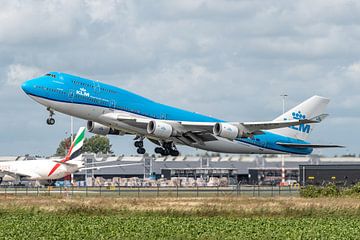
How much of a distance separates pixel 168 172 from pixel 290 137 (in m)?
75.5

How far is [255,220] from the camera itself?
47031mm

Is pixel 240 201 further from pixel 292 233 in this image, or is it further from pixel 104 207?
pixel 292 233

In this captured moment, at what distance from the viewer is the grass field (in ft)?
126

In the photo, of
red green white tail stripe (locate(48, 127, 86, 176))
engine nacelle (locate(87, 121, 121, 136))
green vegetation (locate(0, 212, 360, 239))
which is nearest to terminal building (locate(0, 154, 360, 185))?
red green white tail stripe (locate(48, 127, 86, 176))

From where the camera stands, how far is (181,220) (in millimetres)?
46875

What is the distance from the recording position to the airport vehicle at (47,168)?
11219 centimetres

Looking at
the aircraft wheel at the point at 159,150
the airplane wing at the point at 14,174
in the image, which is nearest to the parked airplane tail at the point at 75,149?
the airplane wing at the point at 14,174

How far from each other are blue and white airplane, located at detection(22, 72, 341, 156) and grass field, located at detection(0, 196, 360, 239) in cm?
697

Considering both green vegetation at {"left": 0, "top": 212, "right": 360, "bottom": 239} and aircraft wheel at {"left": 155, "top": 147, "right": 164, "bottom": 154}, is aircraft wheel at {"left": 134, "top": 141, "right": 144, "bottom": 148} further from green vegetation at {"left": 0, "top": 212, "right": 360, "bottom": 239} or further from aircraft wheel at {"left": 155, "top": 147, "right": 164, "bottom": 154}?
green vegetation at {"left": 0, "top": 212, "right": 360, "bottom": 239}

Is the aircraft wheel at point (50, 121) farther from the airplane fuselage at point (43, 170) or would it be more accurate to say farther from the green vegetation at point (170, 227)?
the airplane fuselage at point (43, 170)

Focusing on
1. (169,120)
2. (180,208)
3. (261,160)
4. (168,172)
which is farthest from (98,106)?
(168,172)

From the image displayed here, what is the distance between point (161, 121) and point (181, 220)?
2279 centimetres

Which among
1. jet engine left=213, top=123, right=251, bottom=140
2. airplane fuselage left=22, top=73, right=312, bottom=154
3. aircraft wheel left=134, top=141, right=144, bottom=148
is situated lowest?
aircraft wheel left=134, top=141, right=144, bottom=148

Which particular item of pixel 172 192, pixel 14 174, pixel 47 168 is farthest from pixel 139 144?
pixel 14 174
